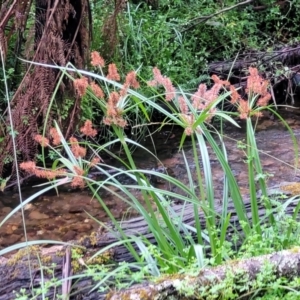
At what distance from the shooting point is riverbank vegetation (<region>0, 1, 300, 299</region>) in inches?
69.8

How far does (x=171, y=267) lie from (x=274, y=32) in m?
5.34

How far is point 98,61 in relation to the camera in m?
1.81

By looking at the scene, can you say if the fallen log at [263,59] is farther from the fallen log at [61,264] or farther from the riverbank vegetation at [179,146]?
the fallen log at [61,264]

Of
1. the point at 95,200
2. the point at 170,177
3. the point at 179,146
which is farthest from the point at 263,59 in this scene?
the point at 170,177

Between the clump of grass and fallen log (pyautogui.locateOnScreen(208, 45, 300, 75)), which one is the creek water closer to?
the clump of grass

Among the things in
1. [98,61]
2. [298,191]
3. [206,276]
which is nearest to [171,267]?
[206,276]

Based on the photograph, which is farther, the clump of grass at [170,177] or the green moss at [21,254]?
the green moss at [21,254]

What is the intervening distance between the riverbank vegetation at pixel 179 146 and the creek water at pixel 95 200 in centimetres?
13

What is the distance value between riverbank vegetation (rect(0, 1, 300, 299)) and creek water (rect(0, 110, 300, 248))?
0.13 meters

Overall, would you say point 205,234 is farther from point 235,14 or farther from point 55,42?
point 235,14

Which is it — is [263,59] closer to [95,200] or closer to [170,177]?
[95,200]

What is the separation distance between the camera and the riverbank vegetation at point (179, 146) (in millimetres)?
1773

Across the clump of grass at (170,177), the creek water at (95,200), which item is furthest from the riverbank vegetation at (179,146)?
the creek water at (95,200)

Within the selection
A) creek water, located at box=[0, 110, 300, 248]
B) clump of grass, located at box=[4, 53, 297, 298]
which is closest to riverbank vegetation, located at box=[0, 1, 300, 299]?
clump of grass, located at box=[4, 53, 297, 298]
